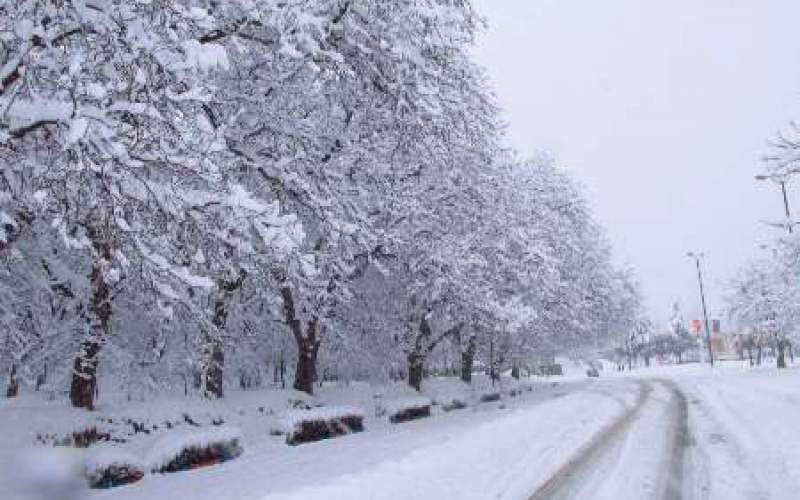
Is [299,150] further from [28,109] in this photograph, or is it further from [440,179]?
[440,179]

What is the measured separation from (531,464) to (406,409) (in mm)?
10454

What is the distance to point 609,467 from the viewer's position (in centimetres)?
1062

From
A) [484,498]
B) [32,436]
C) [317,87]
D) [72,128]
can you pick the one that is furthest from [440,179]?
[72,128]

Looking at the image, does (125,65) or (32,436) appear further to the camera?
(32,436)

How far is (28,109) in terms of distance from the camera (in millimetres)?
7594

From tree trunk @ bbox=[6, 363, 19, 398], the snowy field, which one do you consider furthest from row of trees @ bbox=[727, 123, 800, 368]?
tree trunk @ bbox=[6, 363, 19, 398]

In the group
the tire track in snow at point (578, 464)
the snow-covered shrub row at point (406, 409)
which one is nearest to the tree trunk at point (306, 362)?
the snow-covered shrub row at point (406, 409)

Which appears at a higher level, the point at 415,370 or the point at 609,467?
the point at 415,370

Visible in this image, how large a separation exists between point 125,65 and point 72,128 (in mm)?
1191

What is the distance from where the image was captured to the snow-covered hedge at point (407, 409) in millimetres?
21094

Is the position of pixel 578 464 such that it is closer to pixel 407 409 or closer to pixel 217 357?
pixel 407 409

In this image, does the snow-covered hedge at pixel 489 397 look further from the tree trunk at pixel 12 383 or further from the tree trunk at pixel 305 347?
the tree trunk at pixel 12 383

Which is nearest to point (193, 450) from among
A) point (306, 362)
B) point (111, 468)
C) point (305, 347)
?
point (111, 468)

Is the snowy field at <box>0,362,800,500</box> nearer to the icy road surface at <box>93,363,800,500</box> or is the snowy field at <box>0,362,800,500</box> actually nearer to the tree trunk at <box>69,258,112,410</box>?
the icy road surface at <box>93,363,800,500</box>
